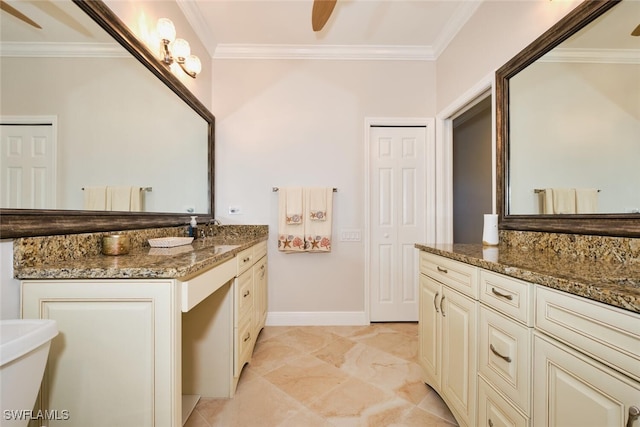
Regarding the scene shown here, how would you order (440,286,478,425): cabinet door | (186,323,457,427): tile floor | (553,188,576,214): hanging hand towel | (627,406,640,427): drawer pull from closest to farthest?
(627,406,640,427): drawer pull → (440,286,478,425): cabinet door → (553,188,576,214): hanging hand towel → (186,323,457,427): tile floor

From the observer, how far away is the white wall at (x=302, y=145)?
2.54 metres

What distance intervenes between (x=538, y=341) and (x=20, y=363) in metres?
1.44

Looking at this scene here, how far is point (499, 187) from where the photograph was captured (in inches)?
66.4

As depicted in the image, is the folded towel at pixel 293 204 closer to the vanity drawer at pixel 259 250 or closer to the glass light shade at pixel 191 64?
the vanity drawer at pixel 259 250

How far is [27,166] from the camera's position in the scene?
0.89m

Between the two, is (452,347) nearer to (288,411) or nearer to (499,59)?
(288,411)

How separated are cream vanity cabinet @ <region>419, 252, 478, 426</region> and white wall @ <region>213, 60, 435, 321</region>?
1.08m

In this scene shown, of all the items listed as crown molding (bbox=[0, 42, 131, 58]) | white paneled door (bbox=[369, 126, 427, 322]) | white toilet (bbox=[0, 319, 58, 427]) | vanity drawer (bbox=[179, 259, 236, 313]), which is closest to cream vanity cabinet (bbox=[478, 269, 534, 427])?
vanity drawer (bbox=[179, 259, 236, 313])

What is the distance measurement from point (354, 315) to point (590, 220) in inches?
76.5

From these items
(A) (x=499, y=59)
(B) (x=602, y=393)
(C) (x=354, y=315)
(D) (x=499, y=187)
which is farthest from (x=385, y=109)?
(B) (x=602, y=393)

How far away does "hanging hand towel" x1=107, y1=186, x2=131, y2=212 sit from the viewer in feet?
4.25

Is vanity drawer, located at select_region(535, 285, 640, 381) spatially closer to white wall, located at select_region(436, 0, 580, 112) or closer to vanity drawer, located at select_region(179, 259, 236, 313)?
vanity drawer, located at select_region(179, 259, 236, 313)

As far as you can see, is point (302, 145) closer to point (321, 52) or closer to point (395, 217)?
point (321, 52)

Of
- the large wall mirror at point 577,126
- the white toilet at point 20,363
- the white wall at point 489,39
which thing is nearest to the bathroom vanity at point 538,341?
the large wall mirror at point 577,126
